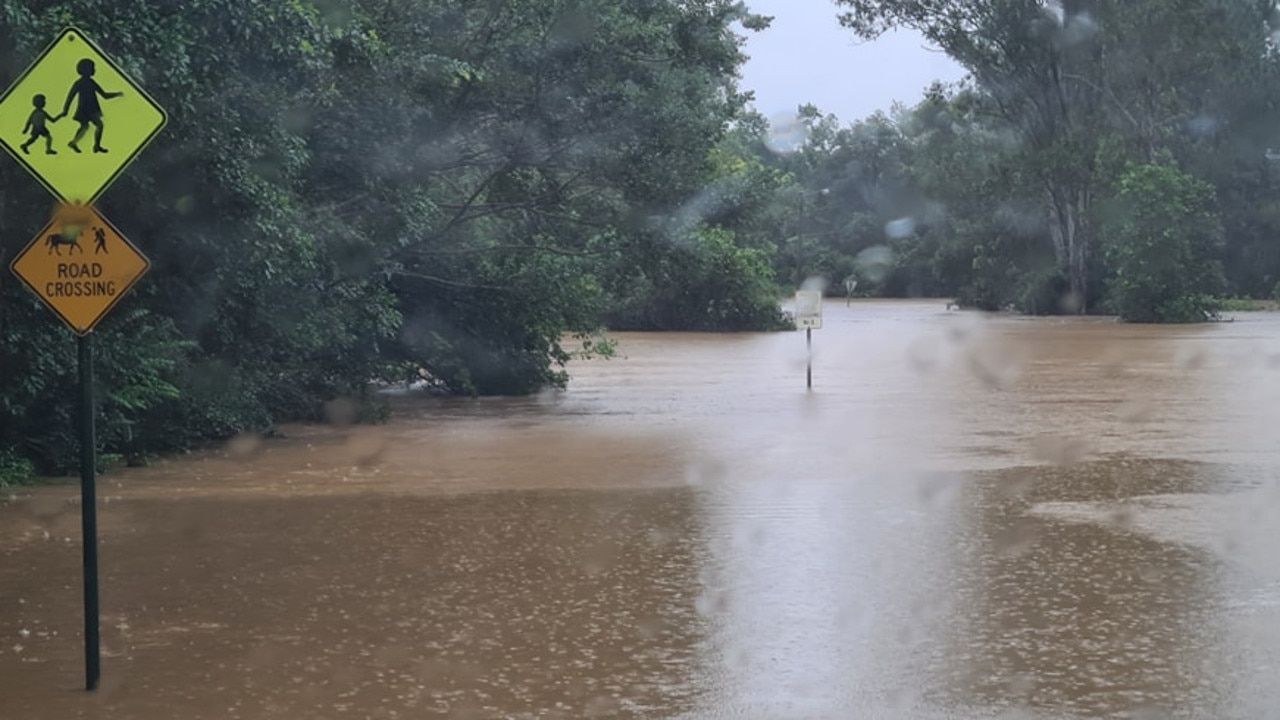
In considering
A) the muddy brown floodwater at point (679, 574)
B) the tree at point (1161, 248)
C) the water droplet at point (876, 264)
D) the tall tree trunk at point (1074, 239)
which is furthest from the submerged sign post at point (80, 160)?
the water droplet at point (876, 264)

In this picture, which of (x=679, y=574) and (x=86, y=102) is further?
(x=679, y=574)

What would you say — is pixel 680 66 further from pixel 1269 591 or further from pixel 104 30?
pixel 1269 591

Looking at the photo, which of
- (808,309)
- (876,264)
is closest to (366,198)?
(808,309)

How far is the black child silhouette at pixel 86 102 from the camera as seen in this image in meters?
7.08

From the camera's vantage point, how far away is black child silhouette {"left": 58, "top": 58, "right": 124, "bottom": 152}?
7082mm

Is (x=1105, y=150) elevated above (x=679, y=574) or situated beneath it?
elevated above

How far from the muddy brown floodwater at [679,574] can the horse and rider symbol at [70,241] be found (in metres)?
2.17

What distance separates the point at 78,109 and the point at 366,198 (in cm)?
1498

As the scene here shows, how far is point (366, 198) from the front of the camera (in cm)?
2198

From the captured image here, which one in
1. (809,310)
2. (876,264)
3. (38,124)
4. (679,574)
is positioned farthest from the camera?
(876,264)

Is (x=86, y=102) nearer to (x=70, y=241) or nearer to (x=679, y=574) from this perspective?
(x=70, y=241)

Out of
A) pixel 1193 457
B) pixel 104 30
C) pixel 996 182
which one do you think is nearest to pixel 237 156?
pixel 104 30

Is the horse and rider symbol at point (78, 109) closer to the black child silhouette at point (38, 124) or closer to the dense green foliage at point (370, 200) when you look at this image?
the black child silhouette at point (38, 124)

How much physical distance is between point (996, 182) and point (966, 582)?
193ft
